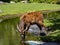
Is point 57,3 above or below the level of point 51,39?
below

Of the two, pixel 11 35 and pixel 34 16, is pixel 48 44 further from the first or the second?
pixel 11 35

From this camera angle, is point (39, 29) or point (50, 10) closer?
point (39, 29)

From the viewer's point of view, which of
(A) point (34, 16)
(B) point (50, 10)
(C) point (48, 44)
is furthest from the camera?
(B) point (50, 10)

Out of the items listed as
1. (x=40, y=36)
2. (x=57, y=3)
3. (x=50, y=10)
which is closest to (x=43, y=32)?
(x=40, y=36)

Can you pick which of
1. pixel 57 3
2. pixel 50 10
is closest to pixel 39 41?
pixel 50 10

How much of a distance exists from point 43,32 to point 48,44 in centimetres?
186

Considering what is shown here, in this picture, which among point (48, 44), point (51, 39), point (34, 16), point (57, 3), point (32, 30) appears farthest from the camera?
point (57, 3)

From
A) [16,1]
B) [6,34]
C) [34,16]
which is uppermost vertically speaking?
[34,16]

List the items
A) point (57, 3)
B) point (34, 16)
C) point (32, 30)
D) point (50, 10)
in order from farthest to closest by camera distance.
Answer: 1. point (57, 3)
2. point (50, 10)
3. point (32, 30)
4. point (34, 16)

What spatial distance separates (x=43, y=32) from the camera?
44.7 ft

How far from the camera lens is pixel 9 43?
12.7 meters

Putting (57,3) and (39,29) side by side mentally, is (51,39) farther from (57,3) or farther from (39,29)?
(57,3)

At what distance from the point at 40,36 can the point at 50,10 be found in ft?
61.6

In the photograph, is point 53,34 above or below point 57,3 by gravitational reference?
above
